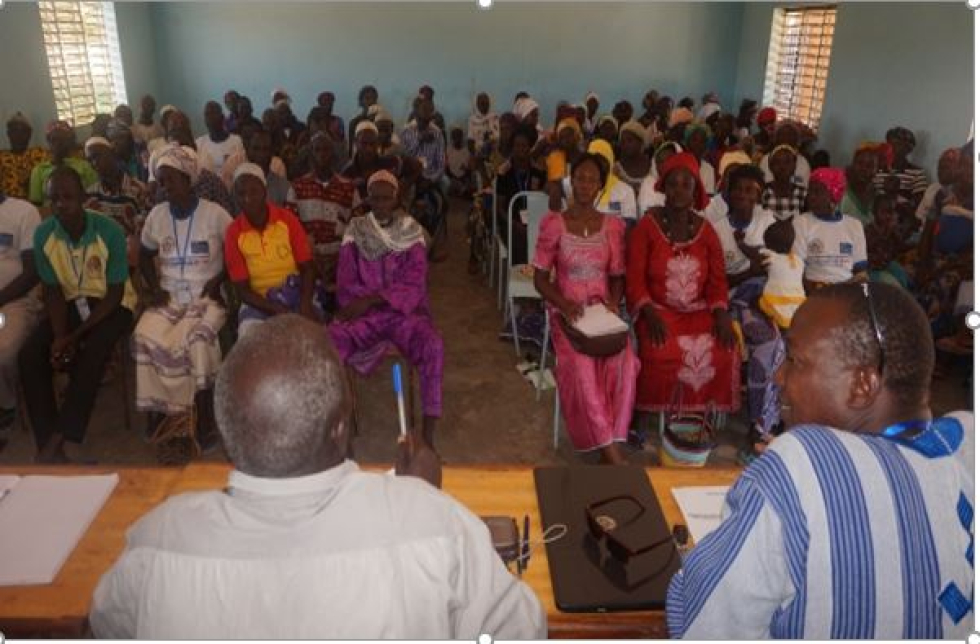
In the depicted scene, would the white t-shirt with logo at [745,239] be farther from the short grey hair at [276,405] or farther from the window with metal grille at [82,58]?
the window with metal grille at [82,58]

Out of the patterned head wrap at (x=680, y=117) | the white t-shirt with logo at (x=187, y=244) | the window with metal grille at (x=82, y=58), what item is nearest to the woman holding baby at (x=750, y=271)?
the white t-shirt with logo at (x=187, y=244)

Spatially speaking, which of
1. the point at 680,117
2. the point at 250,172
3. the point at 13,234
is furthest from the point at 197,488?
the point at 680,117

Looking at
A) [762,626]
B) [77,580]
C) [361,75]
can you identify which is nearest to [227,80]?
[361,75]

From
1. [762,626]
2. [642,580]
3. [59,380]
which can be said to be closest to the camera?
[762,626]

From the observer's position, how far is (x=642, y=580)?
144cm

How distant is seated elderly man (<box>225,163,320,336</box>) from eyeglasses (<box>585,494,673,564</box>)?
2261 millimetres

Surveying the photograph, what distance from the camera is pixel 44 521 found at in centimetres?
161

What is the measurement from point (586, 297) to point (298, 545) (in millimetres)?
2709

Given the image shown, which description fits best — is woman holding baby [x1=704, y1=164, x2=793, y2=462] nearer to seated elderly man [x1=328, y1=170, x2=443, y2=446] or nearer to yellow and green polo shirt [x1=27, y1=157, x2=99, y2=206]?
seated elderly man [x1=328, y1=170, x2=443, y2=446]

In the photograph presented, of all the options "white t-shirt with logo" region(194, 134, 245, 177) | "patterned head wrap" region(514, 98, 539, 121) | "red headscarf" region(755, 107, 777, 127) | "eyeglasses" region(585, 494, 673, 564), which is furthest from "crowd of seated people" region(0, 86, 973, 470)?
"patterned head wrap" region(514, 98, 539, 121)

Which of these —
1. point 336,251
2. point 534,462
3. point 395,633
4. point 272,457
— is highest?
point 272,457

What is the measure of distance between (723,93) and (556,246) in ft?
27.3

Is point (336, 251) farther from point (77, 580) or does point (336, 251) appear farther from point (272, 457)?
point (272, 457)

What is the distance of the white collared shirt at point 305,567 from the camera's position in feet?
3.28
